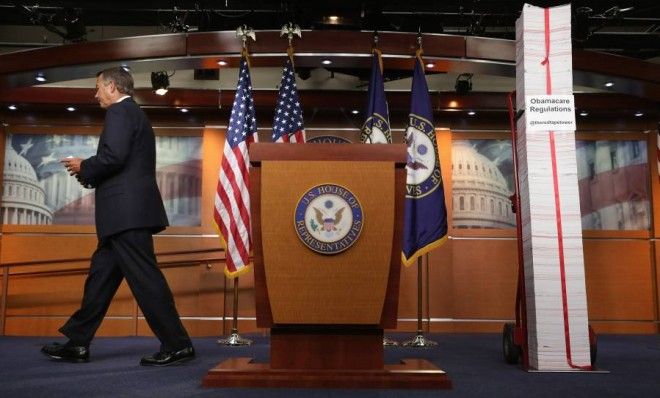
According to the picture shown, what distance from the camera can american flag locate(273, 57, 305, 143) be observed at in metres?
5.64

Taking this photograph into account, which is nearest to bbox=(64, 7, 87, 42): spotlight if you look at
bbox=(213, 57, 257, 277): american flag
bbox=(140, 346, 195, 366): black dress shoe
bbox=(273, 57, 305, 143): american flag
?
bbox=(213, 57, 257, 277): american flag

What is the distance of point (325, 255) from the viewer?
2756 mm

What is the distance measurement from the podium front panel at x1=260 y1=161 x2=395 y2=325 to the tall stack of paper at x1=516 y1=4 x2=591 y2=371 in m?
1.06

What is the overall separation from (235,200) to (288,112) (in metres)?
0.90

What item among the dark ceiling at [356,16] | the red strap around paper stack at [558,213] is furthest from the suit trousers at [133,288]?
the dark ceiling at [356,16]

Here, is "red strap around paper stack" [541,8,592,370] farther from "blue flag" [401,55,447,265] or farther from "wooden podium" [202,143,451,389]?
"blue flag" [401,55,447,265]

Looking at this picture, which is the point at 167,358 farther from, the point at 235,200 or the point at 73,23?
the point at 73,23

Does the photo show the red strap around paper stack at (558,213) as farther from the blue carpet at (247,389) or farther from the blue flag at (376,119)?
the blue flag at (376,119)

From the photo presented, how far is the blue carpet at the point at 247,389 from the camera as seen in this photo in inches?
105

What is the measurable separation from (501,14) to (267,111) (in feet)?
9.18

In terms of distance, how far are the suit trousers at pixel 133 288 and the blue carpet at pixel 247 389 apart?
19cm

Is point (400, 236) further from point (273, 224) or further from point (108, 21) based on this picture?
point (108, 21)

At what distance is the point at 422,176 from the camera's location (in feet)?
17.2

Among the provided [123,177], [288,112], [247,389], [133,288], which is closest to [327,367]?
[247,389]
